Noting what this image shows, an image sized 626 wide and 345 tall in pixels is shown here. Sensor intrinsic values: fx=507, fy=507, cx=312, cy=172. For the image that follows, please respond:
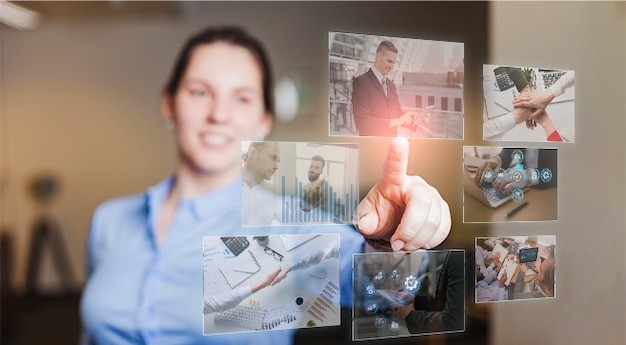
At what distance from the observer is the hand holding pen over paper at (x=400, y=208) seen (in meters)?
1.51

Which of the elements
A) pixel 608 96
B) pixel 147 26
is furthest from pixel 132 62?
pixel 608 96

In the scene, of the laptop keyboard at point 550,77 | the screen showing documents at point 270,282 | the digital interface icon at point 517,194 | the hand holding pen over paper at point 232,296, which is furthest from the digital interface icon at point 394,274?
the laptop keyboard at point 550,77

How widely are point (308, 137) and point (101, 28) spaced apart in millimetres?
637

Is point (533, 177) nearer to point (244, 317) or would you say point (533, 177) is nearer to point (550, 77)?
point (550, 77)

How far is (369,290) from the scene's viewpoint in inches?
59.9

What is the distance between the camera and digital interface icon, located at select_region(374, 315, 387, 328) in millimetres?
1533

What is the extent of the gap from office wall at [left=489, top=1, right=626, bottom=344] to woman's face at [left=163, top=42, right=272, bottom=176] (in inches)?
32.7

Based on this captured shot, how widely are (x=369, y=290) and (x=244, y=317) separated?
14.9 inches

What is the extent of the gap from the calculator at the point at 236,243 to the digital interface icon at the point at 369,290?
38 centimetres

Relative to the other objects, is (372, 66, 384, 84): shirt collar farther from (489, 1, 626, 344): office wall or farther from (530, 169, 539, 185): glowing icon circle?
(530, 169, 539, 185): glowing icon circle

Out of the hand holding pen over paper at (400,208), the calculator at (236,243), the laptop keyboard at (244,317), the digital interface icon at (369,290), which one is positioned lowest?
the laptop keyboard at (244,317)

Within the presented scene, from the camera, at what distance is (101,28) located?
1.37 m

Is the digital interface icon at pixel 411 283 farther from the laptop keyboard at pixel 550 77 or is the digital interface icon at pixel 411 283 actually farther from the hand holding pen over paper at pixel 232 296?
the laptop keyboard at pixel 550 77

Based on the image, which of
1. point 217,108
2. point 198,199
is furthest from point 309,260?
point 217,108
